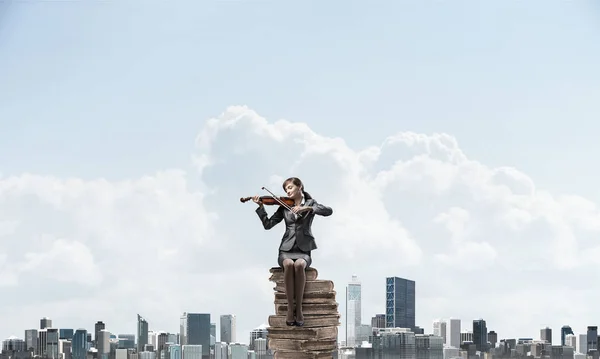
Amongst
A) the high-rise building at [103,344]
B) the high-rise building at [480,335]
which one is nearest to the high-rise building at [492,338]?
the high-rise building at [480,335]

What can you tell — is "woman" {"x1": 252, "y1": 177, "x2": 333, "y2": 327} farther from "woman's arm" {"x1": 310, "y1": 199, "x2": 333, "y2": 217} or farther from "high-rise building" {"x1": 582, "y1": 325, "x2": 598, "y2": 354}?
"high-rise building" {"x1": 582, "y1": 325, "x2": 598, "y2": 354}

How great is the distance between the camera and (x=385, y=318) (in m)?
16.3

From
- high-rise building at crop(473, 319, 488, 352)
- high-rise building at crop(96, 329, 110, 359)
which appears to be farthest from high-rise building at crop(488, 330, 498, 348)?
high-rise building at crop(96, 329, 110, 359)

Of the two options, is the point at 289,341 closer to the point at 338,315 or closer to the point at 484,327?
the point at 338,315

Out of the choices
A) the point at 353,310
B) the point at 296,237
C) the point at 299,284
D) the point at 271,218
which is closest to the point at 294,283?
the point at 299,284

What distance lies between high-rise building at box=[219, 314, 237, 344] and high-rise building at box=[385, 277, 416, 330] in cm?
282

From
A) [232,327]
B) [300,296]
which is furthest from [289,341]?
[232,327]

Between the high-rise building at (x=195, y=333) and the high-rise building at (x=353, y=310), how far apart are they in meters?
2.56

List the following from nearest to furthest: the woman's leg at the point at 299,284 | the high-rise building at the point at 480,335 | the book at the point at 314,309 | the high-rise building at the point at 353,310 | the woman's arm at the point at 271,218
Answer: the woman's leg at the point at 299,284 < the book at the point at 314,309 < the woman's arm at the point at 271,218 < the high-rise building at the point at 353,310 < the high-rise building at the point at 480,335

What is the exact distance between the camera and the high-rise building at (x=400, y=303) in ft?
49.2

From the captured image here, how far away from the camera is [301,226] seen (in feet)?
26.5

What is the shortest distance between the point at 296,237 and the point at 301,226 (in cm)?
Result: 12

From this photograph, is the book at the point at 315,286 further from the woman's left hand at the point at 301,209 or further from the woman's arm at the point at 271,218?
the woman's left hand at the point at 301,209

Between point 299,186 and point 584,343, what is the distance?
8.90m
